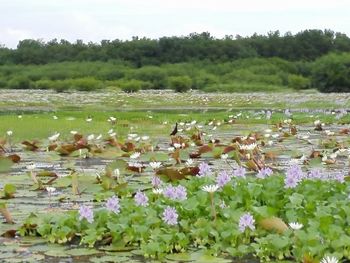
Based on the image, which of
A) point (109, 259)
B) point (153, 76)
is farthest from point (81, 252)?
point (153, 76)

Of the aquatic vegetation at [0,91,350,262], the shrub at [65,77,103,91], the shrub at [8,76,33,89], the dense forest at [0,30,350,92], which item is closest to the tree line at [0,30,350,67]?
the dense forest at [0,30,350,92]

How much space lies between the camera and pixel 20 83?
56.0 metres

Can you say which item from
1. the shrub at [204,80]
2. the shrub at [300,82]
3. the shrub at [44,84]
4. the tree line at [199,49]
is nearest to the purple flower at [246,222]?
the shrub at [300,82]

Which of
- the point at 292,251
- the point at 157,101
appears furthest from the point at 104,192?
the point at 157,101

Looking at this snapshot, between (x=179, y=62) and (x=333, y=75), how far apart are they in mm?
21669

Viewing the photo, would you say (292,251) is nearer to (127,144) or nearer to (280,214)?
(280,214)

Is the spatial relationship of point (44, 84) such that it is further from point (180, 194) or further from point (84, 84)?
point (180, 194)

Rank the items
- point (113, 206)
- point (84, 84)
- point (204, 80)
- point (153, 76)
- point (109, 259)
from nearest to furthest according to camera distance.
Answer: point (109, 259), point (113, 206), point (84, 84), point (204, 80), point (153, 76)

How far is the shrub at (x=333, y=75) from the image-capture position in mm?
44406

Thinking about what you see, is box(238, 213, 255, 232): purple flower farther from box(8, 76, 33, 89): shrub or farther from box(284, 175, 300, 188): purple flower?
box(8, 76, 33, 89): shrub

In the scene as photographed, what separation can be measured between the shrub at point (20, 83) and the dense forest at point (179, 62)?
0.26 feet

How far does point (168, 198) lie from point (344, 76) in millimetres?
41696

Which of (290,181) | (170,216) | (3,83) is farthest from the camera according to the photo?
(3,83)

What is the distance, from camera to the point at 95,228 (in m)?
4.08
